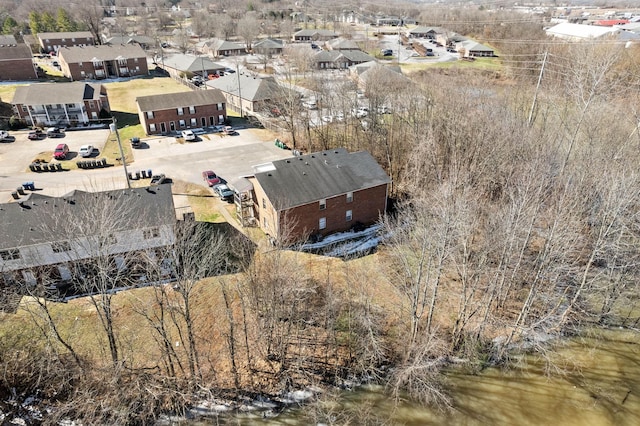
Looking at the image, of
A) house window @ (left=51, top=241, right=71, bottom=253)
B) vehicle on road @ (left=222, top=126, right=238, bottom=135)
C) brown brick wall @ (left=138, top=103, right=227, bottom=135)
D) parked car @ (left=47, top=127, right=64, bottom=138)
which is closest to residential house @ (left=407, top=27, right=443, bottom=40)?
brown brick wall @ (left=138, top=103, right=227, bottom=135)

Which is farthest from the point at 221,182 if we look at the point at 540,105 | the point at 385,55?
the point at 385,55

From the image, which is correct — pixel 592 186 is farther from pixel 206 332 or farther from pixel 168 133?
pixel 168 133

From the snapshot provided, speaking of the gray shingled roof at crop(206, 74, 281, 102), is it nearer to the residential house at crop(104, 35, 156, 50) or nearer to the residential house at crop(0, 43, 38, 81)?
the residential house at crop(0, 43, 38, 81)

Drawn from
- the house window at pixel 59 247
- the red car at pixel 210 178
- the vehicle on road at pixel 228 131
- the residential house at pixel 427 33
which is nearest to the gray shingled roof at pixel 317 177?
the red car at pixel 210 178

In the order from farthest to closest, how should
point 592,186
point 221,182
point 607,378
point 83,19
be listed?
point 83,19, point 221,182, point 592,186, point 607,378

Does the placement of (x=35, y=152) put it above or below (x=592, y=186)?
below

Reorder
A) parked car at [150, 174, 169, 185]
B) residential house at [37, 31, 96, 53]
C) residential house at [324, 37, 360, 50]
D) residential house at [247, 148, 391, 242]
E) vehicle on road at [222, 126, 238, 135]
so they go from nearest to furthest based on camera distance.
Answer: residential house at [247, 148, 391, 242], parked car at [150, 174, 169, 185], vehicle on road at [222, 126, 238, 135], residential house at [37, 31, 96, 53], residential house at [324, 37, 360, 50]

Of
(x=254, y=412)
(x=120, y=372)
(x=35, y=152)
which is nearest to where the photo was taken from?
(x=120, y=372)
